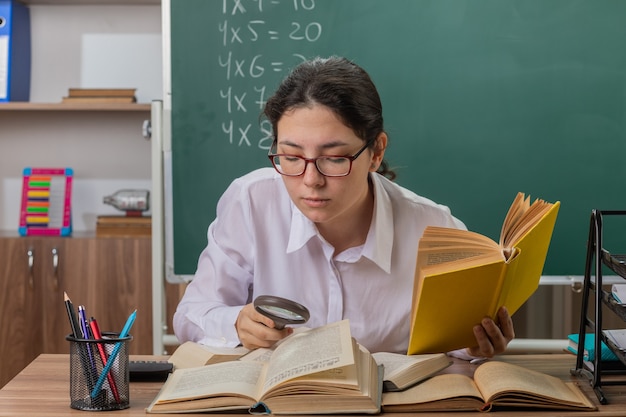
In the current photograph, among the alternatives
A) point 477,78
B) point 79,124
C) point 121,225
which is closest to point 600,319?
point 477,78

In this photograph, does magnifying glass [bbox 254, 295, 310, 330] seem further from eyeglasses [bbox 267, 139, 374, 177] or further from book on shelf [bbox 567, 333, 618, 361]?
book on shelf [bbox 567, 333, 618, 361]

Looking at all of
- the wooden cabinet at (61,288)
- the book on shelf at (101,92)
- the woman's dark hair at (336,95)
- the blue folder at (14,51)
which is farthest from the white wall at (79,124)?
the woman's dark hair at (336,95)

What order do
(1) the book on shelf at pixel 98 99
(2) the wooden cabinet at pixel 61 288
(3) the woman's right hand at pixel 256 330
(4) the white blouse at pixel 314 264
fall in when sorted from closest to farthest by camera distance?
1. (3) the woman's right hand at pixel 256 330
2. (4) the white blouse at pixel 314 264
3. (2) the wooden cabinet at pixel 61 288
4. (1) the book on shelf at pixel 98 99

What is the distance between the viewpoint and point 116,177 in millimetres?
3229

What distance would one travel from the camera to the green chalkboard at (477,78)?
8.28 ft

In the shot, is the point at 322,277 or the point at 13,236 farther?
the point at 13,236

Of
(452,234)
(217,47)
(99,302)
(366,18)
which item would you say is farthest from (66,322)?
(452,234)

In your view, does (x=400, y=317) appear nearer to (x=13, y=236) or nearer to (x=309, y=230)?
(x=309, y=230)

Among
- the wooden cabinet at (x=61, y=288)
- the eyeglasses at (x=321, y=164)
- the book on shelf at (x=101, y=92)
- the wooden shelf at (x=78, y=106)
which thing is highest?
the book on shelf at (x=101, y=92)

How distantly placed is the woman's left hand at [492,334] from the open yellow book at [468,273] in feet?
0.04

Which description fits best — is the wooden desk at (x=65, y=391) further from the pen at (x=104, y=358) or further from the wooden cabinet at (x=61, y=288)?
the wooden cabinet at (x=61, y=288)

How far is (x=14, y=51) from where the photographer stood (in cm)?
310

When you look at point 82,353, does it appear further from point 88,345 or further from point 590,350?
point 590,350

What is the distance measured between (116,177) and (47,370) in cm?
187
